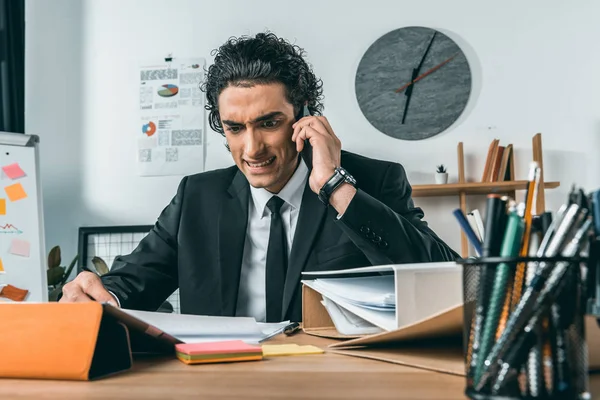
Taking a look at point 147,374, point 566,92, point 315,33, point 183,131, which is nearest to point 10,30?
point 183,131

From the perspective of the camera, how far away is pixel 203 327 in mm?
831

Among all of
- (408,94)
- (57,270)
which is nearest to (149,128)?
(57,270)

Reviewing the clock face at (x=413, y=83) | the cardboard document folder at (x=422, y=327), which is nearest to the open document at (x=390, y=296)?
the cardboard document folder at (x=422, y=327)

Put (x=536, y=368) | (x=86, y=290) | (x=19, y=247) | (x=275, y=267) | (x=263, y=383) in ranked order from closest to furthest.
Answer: (x=536, y=368), (x=263, y=383), (x=86, y=290), (x=275, y=267), (x=19, y=247)

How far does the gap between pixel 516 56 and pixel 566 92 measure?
301mm

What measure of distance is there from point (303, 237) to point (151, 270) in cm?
43

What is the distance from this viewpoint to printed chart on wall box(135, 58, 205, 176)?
3.27 meters

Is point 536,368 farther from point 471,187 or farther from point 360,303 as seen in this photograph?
point 471,187

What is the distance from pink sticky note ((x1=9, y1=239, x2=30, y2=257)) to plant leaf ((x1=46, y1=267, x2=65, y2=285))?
0.24 metres

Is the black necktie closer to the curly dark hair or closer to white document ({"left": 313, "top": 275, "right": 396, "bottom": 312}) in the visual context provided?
the curly dark hair

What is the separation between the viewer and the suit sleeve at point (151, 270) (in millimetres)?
1587

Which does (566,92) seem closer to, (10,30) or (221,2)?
(221,2)

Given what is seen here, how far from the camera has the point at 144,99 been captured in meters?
3.34

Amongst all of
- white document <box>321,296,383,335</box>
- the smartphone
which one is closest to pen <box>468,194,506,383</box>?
white document <box>321,296,383,335</box>
